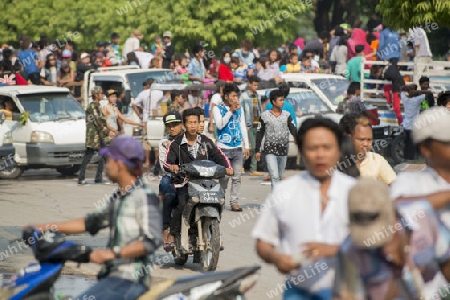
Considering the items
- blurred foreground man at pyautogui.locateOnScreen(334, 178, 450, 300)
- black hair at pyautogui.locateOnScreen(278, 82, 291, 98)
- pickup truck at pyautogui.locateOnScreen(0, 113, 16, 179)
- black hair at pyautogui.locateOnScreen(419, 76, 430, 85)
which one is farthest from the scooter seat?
black hair at pyautogui.locateOnScreen(419, 76, 430, 85)

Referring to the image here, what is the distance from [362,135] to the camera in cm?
765

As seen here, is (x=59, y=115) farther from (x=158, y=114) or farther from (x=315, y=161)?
(x=315, y=161)

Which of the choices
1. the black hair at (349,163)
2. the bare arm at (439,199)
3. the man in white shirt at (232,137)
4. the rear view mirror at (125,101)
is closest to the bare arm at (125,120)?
the rear view mirror at (125,101)

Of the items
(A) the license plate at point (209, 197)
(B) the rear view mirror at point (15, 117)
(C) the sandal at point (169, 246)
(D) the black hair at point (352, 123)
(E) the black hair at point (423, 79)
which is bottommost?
(C) the sandal at point (169, 246)

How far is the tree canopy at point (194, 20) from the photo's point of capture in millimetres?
34000

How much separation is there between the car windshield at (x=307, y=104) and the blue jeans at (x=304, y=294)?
53.7 ft

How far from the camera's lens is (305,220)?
5.19 m

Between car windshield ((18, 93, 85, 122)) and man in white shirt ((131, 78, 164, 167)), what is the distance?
128 centimetres

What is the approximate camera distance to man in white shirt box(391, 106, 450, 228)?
17.0 feet

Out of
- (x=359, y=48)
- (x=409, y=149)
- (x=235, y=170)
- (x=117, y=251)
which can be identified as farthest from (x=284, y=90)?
(x=117, y=251)

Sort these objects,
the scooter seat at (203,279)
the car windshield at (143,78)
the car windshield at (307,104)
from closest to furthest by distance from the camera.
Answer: the scooter seat at (203,279)
the car windshield at (307,104)
the car windshield at (143,78)

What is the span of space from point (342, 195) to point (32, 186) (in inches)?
593

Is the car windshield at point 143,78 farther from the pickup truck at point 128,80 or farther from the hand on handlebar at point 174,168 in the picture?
the hand on handlebar at point 174,168

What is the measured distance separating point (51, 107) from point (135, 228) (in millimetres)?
16315
